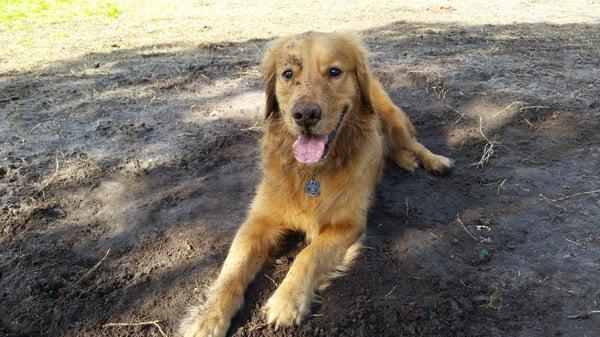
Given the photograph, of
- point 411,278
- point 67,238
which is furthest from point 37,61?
point 411,278

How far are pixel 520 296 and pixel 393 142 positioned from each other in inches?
90.9

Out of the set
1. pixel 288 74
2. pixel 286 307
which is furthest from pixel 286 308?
pixel 288 74

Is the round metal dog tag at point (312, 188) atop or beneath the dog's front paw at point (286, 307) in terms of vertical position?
atop

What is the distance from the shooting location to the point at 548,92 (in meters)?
5.94

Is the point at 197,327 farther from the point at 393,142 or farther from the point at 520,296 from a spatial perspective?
the point at 393,142

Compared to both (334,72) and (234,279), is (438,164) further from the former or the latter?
(234,279)

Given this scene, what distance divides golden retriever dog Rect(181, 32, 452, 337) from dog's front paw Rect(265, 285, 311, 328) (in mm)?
14

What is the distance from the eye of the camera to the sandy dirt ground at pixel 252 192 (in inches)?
120

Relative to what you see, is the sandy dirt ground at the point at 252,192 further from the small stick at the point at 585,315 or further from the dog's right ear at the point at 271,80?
the dog's right ear at the point at 271,80

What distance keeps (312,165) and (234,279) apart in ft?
3.36

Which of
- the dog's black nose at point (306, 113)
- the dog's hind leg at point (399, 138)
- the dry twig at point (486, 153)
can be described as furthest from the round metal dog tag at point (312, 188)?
the dry twig at point (486, 153)

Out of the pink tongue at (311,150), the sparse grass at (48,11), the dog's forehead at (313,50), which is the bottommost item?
the sparse grass at (48,11)

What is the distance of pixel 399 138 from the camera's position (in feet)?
16.5

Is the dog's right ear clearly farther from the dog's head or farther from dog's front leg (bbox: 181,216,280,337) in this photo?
dog's front leg (bbox: 181,216,280,337)
